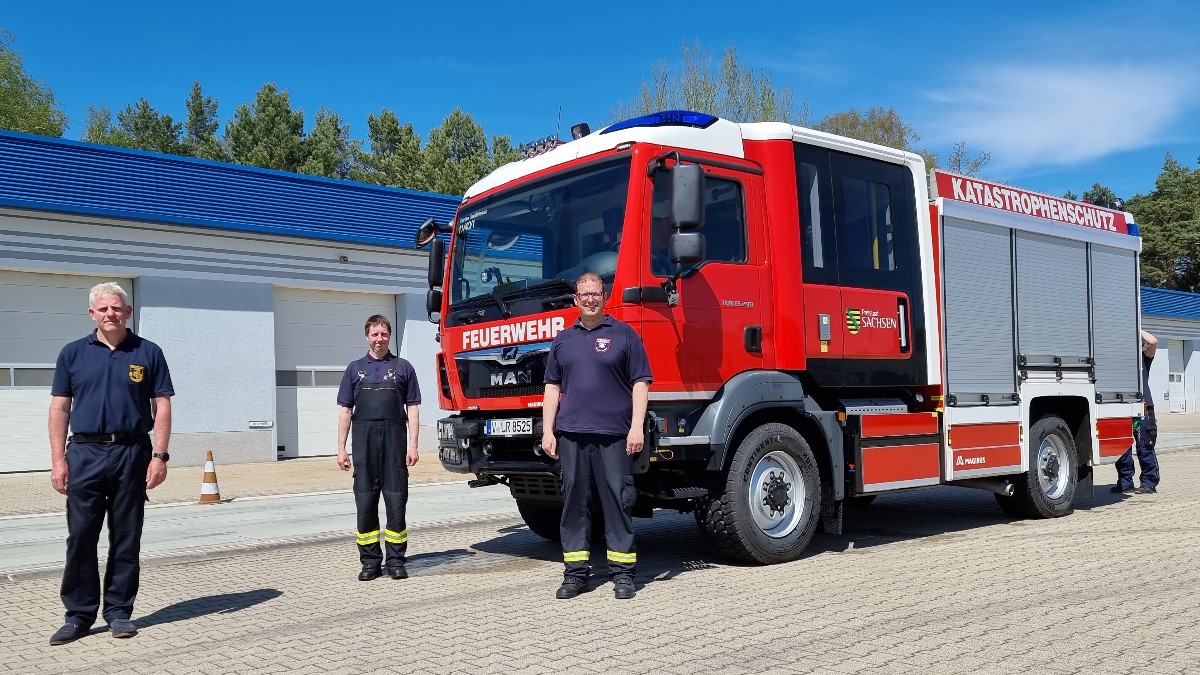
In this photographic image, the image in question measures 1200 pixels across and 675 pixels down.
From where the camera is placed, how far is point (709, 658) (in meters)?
4.64

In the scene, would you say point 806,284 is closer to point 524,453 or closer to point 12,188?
point 524,453

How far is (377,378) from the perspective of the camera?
23.5 ft

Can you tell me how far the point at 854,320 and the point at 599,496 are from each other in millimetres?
2528

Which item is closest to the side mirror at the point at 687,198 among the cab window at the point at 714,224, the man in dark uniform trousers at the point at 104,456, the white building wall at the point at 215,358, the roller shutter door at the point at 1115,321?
the cab window at the point at 714,224

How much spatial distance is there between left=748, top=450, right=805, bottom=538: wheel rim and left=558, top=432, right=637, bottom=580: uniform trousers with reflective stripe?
108cm

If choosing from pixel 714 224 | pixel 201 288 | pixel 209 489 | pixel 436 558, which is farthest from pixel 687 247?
pixel 201 288

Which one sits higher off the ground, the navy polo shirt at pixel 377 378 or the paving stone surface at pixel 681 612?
the navy polo shirt at pixel 377 378

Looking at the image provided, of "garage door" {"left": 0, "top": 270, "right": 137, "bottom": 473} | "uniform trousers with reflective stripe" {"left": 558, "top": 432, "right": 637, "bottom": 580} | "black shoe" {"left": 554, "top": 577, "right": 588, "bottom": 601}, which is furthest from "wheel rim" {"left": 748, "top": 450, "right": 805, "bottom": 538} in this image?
"garage door" {"left": 0, "top": 270, "right": 137, "bottom": 473}

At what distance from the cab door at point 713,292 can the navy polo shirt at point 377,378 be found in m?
1.81

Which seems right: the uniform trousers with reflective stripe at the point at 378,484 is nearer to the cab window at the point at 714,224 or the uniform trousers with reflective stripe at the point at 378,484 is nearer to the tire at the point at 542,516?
the tire at the point at 542,516

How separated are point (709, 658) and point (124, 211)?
51.0 feet

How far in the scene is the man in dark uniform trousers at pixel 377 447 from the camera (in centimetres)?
708

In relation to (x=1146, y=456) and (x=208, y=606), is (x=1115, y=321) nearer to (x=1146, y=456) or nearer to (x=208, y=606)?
(x=1146, y=456)

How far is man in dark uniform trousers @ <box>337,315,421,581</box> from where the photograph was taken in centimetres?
708
